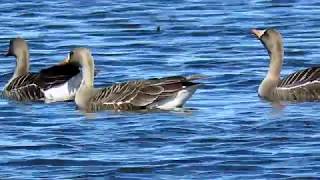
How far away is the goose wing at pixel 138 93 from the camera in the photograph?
17766 mm

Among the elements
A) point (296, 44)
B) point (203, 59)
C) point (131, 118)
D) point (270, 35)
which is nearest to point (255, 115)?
point (131, 118)

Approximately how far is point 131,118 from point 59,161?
2851 mm

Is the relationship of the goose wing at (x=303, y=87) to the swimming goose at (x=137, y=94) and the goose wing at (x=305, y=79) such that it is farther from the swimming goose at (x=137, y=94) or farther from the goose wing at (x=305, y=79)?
the swimming goose at (x=137, y=94)

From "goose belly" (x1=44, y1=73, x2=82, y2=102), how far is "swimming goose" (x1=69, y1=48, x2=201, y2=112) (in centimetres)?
61

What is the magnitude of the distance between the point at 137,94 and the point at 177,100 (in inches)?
21.3

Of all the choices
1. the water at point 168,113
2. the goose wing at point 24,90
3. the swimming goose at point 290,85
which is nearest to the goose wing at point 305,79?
the swimming goose at point 290,85

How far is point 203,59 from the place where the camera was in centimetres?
2244

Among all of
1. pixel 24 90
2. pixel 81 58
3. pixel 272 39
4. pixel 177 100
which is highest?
pixel 272 39

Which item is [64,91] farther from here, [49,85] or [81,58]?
[81,58]

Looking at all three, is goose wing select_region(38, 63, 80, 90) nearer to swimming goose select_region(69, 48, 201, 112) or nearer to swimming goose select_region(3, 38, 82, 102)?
swimming goose select_region(3, 38, 82, 102)

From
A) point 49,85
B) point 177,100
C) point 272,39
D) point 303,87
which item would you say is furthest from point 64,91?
point 303,87

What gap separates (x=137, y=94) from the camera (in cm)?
1803

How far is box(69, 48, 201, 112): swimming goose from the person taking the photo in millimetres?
17719

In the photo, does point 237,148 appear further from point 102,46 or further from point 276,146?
point 102,46
